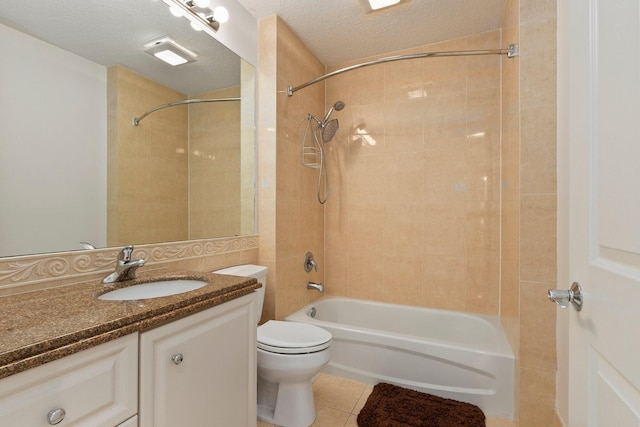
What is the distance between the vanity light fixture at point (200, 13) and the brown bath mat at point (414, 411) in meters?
2.32

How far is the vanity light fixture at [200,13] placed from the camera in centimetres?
150

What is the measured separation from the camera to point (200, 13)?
1583mm

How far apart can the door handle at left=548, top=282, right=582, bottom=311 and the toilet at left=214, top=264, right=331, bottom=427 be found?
3.50ft

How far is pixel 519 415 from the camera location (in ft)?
4.91

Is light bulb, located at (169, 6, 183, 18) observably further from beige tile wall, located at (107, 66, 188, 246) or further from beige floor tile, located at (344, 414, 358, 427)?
beige floor tile, located at (344, 414, 358, 427)

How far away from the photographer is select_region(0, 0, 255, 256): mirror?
0.98m

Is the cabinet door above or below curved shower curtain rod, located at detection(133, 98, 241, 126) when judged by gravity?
below

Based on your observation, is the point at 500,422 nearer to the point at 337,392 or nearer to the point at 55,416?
the point at 337,392

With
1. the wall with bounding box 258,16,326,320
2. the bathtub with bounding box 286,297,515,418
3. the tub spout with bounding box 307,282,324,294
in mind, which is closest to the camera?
the bathtub with bounding box 286,297,515,418

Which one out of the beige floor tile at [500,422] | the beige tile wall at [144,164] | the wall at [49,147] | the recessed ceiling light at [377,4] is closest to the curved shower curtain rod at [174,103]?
the beige tile wall at [144,164]

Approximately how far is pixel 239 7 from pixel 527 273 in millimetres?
2289

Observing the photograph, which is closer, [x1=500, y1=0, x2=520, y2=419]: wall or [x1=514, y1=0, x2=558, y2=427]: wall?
[x1=514, y1=0, x2=558, y2=427]: wall

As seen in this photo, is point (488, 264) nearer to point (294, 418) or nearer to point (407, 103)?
point (407, 103)

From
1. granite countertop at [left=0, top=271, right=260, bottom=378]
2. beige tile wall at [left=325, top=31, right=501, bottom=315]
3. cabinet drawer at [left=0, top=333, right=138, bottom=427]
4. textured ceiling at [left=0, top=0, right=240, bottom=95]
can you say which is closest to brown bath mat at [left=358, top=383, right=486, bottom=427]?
beige tile wall at [left=325, top=31, right=501, bottom=315]
